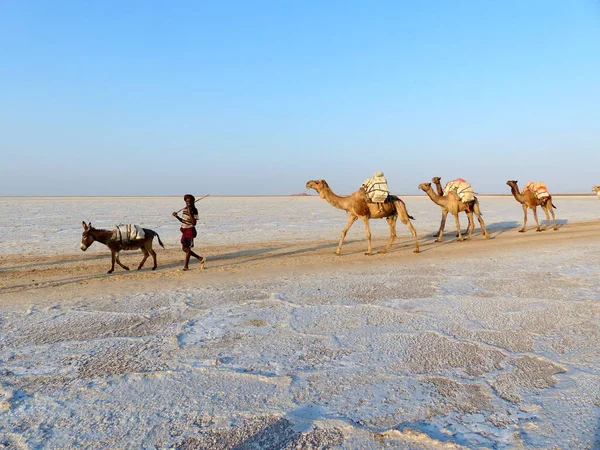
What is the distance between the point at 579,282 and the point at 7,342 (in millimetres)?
8933

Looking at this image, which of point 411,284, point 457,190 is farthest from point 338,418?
point 457,190

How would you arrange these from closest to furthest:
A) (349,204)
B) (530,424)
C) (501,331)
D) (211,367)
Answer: (530,424), (211,367), (501,331), (349,204)

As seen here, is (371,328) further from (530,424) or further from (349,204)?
(349,204)

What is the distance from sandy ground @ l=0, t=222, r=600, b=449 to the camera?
3.60m

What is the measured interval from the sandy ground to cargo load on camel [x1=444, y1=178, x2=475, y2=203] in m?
6.72

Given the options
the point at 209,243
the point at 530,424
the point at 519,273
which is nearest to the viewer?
the point at 530,424

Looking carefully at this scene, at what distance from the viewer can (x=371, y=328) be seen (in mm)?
6012

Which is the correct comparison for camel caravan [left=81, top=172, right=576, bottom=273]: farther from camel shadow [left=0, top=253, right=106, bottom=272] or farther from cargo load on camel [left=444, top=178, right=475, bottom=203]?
camel shadow [left=0, top=253, right=106, bottom=272]

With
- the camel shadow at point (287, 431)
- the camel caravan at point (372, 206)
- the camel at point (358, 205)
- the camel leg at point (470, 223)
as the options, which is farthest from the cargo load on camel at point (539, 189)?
the camel shadow at point (287, 431)

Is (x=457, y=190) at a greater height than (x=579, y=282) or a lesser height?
greater

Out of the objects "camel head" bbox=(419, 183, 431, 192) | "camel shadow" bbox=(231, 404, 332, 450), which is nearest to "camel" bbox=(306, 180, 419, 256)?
"camel head" bbox=(419, 183, 431, 192)

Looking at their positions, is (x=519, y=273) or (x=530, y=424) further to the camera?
(x=519, y=273)

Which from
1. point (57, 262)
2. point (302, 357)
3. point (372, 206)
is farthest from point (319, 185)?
point (302, 357)

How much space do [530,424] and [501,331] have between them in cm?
233
